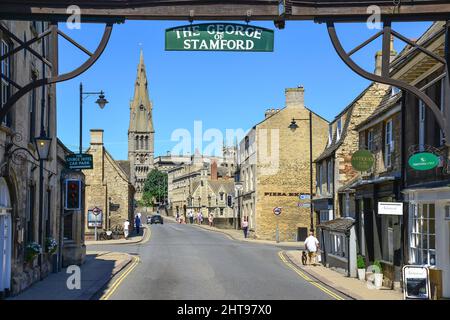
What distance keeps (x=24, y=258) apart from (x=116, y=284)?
11.0 feet

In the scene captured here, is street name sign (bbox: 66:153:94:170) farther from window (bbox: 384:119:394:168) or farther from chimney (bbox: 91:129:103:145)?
chimney (bbox: 91:129:103:145)

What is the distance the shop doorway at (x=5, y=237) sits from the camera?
16.8 m

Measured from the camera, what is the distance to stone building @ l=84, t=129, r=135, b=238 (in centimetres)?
5044

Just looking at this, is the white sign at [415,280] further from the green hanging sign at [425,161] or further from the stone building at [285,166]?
the stone building at [285,166]

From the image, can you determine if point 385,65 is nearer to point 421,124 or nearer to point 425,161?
point 425,161

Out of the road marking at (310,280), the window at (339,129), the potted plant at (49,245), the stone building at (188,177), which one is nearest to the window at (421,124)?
the road marking at (310,280)

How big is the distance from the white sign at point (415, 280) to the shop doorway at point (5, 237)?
1026 centimetres

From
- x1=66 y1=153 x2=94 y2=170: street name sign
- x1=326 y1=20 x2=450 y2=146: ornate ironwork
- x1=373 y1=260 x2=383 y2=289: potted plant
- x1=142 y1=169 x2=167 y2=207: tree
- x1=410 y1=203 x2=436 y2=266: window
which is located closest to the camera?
x1=326 y1=20 x2=450 y2=146: ornate ironwork

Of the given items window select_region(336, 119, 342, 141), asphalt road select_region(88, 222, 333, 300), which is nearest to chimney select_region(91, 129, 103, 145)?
asphalt road select_region(88, 222, 333, 300)

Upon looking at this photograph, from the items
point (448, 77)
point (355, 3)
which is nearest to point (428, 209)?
point (448, 77)

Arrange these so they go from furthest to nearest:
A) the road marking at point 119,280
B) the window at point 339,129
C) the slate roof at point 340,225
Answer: the window at point 339,129 → the slate roof at point 340,225 → the road marking at point 119,280

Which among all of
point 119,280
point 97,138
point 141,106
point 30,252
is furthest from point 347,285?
point 141,106

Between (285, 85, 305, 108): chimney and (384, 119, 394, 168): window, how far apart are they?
1233 inches
